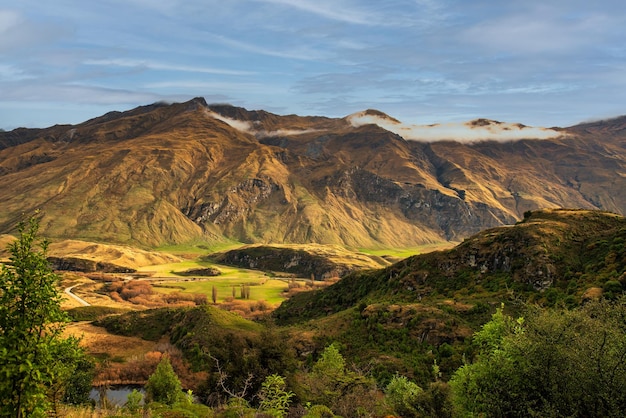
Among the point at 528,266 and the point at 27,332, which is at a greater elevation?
the point at 27,332

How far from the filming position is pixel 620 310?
24922 mm

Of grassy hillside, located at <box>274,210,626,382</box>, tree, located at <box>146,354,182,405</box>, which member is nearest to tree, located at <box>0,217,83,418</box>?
grassy hillside, located at <box>274,210,626,382</box>

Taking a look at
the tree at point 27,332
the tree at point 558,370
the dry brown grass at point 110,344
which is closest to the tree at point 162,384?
the dry brown grass at point 110,344

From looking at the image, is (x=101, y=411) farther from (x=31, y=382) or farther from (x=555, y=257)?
(x=555, y=257)

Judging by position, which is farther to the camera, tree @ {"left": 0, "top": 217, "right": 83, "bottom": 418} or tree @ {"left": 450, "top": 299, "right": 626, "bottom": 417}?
tree @ {"left": 450, "top": 299, "right": 626, "bottom": 417}

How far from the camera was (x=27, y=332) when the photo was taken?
49.4 ft

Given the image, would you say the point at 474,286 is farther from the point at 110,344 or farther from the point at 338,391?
the point at 110,344

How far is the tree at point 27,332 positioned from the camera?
1459 cm

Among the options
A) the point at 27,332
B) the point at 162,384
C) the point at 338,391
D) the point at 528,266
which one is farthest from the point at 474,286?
the point at 27,332

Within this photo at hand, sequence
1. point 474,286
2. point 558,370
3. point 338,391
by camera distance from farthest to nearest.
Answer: point 474,286 < point 338,391 < point 558,370

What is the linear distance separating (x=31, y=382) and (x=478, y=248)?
80.8 meters

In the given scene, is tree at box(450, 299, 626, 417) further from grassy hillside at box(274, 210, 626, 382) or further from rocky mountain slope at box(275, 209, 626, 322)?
rocky mountain slope at box(275, 209, 626, 322)

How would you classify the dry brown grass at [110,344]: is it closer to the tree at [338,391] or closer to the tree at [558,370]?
the tree at [338,391]

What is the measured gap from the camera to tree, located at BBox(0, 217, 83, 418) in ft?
47.9
